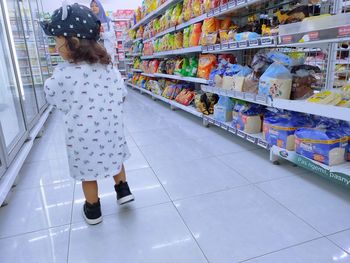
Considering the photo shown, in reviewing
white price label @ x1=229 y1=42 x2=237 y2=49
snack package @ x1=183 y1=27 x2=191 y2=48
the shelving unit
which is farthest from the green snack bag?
white price label @ x1=229 y1=42 x2=237 y2=49

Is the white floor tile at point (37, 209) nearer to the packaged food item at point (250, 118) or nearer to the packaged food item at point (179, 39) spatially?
the packaged food item at point (250, 118)

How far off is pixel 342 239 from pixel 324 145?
583mm

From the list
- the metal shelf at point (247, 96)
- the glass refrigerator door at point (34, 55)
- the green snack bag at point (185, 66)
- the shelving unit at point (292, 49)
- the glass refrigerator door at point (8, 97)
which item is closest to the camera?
the shelving unit at point (292, 49)

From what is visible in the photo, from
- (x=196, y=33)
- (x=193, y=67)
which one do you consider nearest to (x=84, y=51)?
(x=196, y=33)

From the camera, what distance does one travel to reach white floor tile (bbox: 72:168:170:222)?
1555 millimetres

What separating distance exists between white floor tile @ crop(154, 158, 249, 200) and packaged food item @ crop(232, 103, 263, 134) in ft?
1.40

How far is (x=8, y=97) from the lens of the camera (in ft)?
8.89

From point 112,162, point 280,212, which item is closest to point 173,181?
point 112,162

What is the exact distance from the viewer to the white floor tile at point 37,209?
142 centimetres

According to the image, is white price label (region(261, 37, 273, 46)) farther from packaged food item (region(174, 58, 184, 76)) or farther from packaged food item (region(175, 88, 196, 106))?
packaged food item (region(174, 58, 184, 76))

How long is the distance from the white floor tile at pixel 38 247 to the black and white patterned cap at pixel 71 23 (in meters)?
0.97

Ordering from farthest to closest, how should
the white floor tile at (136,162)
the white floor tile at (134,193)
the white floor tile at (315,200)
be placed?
the white floor tile at (136,162) → the white floor tile at (134,193) → the white floor tile at (315,200)

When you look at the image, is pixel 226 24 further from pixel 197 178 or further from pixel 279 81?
pixel 197 178

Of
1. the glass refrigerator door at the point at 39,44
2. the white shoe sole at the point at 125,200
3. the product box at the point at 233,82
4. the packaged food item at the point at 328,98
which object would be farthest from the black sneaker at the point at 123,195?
the glass refrigerator door at the point at 39,44
